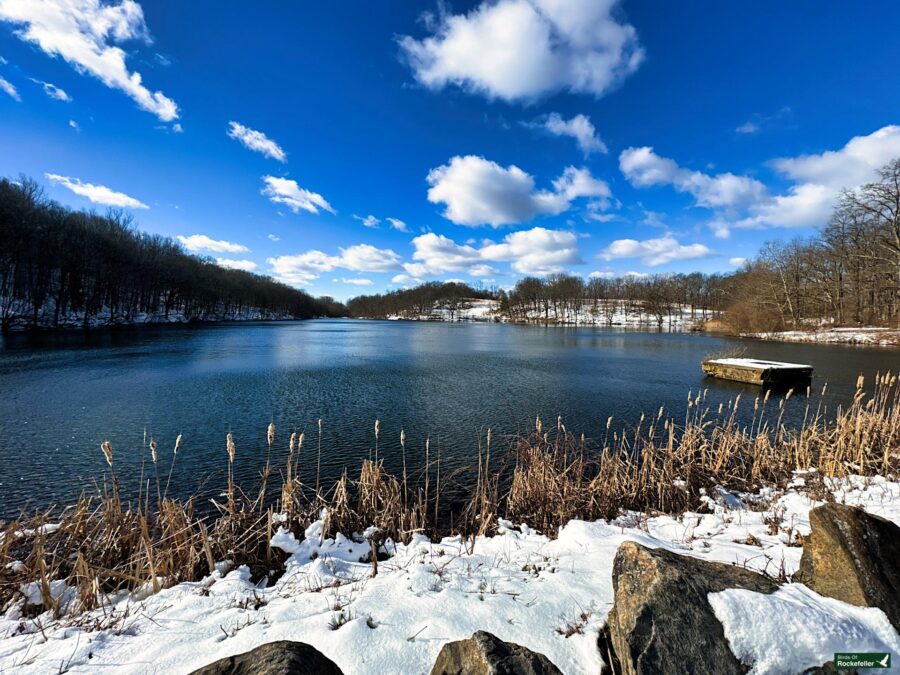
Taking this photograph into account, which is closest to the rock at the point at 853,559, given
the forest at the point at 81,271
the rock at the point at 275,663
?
the rock at the point at 275,663

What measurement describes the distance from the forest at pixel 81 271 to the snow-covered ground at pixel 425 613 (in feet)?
201

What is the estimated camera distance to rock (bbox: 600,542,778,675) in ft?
6.93

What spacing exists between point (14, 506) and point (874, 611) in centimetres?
1174

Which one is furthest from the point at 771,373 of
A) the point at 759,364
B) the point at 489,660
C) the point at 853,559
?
the point at 489,660

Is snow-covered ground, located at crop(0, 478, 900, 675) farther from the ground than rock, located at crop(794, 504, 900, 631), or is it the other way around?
rock, located at crop(794, 504, 900, 631)

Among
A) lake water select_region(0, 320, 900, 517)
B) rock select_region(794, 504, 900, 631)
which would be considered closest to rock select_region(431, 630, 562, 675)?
rock select_region(794, 504, 900, 631)

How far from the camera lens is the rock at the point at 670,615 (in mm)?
2113

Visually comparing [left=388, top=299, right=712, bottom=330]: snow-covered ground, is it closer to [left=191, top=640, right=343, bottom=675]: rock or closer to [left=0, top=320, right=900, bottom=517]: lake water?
[left=0, top=320, right=900, bottom=517]: lake water

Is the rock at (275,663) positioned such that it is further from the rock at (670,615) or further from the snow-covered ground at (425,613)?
the rock at (670,615)

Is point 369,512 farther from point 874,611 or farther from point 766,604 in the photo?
point 874,611

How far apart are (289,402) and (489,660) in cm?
1495

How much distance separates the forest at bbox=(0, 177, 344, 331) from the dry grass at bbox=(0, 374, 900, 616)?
5888 cm

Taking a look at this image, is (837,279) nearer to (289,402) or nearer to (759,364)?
(759,364)

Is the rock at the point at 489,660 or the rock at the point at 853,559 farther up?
the rock at the point at 853,559
